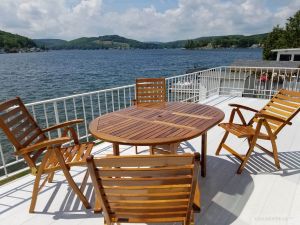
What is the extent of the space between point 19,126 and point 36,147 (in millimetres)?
503

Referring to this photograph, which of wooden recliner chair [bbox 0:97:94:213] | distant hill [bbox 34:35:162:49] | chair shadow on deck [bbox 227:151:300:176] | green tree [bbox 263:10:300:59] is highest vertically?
distant hill [bbox 34:35:162:49]

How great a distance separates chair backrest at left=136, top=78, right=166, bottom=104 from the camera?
13.4 ft

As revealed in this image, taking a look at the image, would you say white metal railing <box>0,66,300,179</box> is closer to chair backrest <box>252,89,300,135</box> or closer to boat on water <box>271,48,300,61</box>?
chair backrest <box>252,89,300,135</box>

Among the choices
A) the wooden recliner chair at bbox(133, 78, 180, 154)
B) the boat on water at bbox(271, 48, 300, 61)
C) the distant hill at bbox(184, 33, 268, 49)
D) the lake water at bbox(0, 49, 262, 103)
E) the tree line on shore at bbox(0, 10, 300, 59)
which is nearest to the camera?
the wooden recliner chair at bbox(133, 78, 180, 154)

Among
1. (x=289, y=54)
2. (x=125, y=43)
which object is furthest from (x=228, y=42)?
(x=289, y=54)

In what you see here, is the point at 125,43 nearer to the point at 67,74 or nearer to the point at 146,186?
the point at 67,74

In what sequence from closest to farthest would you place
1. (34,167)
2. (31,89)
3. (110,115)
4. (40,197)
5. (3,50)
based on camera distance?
(34,167) < (40,197) < (110,115) < (31,89) < (3,50)

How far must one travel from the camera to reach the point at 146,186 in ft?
4.56

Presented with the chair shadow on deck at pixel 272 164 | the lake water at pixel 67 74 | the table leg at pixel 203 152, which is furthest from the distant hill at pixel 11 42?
the chair shadow on deck at pixel 272 164

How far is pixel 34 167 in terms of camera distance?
7.50ft

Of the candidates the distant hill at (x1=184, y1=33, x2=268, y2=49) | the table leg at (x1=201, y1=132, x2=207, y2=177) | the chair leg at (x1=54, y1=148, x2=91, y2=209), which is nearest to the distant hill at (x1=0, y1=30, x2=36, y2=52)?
the distant hill at (x1=184, y1=33, x2=268, y2=49)

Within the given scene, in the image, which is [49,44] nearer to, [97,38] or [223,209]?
[97,38]

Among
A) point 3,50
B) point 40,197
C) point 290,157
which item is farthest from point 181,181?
point 3,50

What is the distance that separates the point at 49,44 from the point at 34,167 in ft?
501
